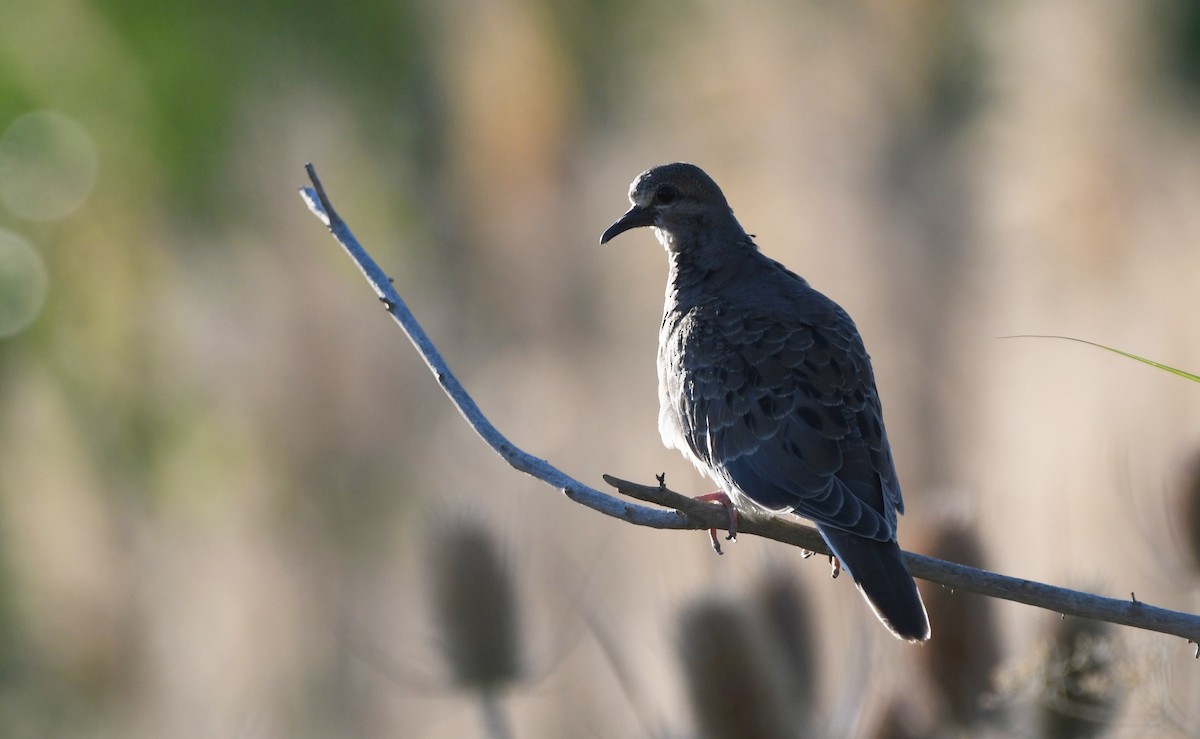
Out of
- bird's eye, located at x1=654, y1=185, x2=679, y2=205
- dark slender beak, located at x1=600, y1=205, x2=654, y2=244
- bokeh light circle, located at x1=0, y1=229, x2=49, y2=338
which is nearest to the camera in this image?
dark slender beak, located at x1=600, y1=205, x2=654, y2=244

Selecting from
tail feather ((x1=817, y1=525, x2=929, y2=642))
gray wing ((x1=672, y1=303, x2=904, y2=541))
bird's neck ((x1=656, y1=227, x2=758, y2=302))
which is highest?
bird's neck ((x1=656, y1=227, x2=758, y2=302))

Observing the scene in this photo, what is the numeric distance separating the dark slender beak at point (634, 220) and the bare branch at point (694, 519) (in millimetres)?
982

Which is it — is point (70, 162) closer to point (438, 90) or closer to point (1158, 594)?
point (438, 90)

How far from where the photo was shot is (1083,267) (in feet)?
31.7

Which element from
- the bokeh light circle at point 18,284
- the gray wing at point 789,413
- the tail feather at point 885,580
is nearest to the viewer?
the tail feather at point 885,580

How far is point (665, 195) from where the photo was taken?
147 inches

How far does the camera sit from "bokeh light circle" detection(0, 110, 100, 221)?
31.0 feet

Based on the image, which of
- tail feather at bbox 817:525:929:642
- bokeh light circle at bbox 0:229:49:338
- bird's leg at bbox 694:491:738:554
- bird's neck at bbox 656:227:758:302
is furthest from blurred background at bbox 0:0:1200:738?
tail feather at bbox 817:525:929:642

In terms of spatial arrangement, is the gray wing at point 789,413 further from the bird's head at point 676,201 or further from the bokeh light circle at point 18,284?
the bokeh light circle at point 18,284

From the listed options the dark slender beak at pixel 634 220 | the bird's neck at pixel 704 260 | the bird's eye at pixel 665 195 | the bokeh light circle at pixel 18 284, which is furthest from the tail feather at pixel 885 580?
the bokeh light circle at pixel 18 284

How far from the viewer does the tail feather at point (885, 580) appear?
2.45m

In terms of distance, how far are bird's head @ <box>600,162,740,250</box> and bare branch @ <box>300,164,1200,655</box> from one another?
1125 mm

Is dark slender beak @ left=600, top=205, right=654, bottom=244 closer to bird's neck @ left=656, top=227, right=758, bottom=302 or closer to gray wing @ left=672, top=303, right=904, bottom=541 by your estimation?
bird's neck @ left=656, top=227, right=758, bottom=302

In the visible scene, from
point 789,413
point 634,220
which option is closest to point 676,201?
point 634,220
